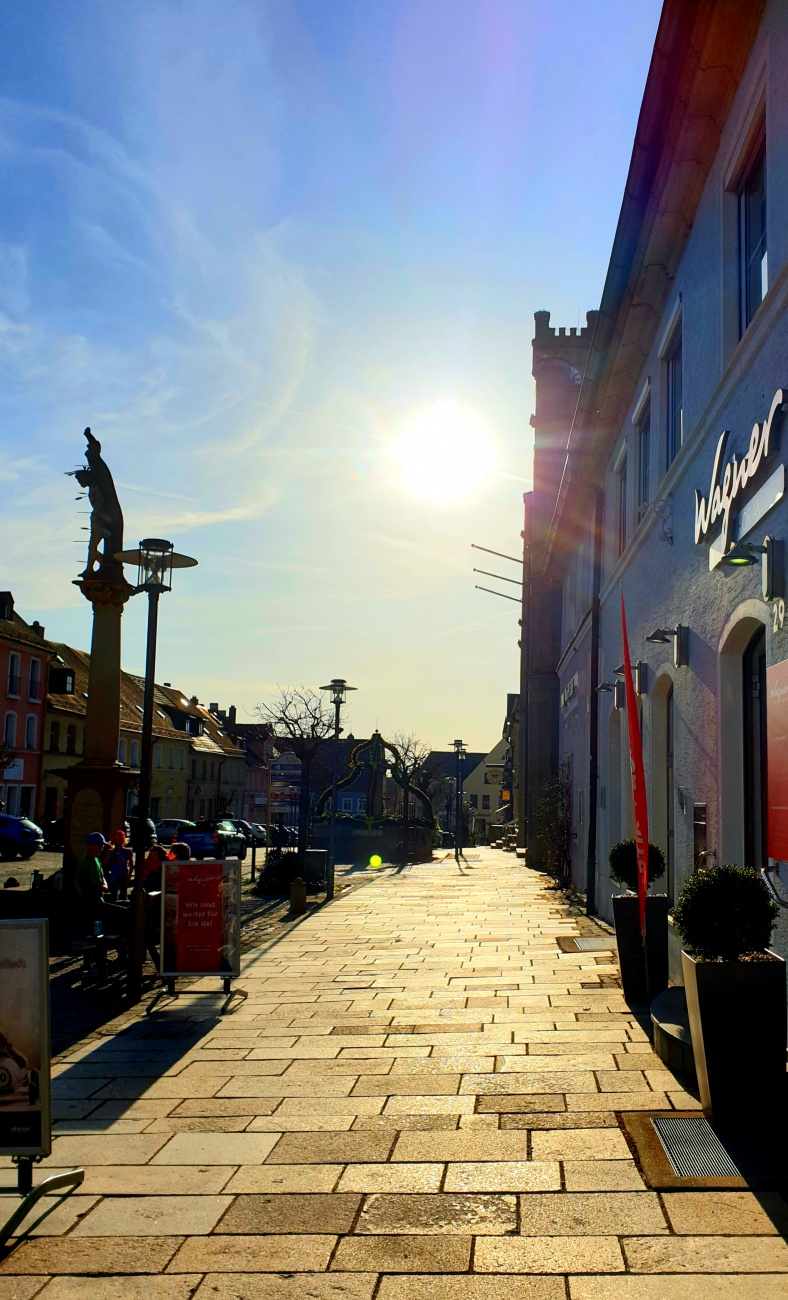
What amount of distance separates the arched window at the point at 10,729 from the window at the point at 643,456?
47.7 metres

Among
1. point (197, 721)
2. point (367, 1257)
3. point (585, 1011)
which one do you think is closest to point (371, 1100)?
point (367, 1257)

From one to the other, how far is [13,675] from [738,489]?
53.6 m

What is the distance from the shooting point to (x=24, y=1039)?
5250mm

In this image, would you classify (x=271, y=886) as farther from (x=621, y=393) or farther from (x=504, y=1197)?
(x=504, y=1197)

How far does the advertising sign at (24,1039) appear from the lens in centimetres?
515

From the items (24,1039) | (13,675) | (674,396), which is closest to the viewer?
(24,1039)

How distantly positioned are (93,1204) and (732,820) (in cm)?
536

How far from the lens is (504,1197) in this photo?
5102 mm

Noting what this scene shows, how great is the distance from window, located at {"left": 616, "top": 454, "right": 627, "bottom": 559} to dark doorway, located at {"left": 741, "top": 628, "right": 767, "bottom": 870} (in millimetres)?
6867

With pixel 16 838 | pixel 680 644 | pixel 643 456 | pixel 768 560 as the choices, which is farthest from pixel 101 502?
pixel 16 838

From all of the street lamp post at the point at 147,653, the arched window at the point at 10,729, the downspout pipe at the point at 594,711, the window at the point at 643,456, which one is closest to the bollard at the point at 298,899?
the downspout pipe at the point at 594,711

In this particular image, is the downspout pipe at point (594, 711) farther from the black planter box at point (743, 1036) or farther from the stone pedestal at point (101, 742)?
the black planter box at point (743, 1036)

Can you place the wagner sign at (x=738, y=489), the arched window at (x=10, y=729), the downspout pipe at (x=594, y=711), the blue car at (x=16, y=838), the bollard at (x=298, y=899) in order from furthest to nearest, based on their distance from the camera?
the arched window at (x=10, y=729), the blue car at (x=16, y=838), the bollard at (x=298, y=899), the downspout pipe at (x=594, y=711), the wagner sign at (x=738, y=489)

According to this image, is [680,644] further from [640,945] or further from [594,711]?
[594,711]
